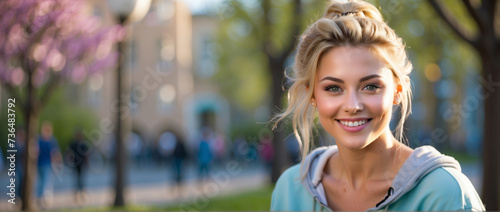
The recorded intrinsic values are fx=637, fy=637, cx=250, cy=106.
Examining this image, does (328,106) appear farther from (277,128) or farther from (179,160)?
(179,160)

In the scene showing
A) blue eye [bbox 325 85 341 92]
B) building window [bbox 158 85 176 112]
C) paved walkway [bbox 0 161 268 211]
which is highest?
blue eye [bbox 325 85 341 92]

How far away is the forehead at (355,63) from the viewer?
2.04m

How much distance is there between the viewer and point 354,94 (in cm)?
205

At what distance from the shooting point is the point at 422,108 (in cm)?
3222

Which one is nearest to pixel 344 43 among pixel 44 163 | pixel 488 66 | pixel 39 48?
pixel 488 66

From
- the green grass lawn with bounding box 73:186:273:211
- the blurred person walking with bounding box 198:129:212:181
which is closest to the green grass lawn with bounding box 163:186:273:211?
the green grass lawn with bounding box 73:186:273:211

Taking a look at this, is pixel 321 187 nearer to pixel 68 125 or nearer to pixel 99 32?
pixel 99 32

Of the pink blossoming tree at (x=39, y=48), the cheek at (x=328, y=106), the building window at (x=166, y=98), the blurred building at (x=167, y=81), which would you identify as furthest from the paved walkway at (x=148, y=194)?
the building window at (x=166, y=98)

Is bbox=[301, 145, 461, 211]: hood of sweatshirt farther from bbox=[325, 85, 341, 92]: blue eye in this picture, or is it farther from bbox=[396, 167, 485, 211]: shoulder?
bbox=[325, 85, 341, 92]: blue eye

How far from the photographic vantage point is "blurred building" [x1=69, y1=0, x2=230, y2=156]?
34438mm

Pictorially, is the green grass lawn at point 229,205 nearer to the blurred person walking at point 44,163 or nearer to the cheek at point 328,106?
the blurred person walking at point 44,163

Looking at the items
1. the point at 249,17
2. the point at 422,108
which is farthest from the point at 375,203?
the point at 422,108

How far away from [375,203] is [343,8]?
2.30 ft

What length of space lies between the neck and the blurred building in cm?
3164
